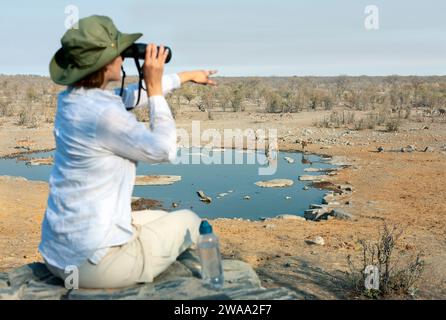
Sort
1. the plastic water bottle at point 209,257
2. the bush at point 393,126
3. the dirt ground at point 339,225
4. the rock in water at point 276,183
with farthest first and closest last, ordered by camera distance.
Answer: the bush at point 393,126, the rock in water at point 276,183, the dirt ground at point 339,225, the plastic water bottle at point 209,257

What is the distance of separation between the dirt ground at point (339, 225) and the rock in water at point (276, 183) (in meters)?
1.00

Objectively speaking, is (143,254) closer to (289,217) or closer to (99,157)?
(99,157)

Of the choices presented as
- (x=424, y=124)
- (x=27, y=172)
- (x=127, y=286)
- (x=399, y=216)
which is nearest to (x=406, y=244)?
(x=399, y=216)

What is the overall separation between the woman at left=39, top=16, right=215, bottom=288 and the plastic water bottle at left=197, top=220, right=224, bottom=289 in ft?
A: 0.73

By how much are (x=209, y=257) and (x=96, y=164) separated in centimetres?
74

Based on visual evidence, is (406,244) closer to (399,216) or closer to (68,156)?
(399,216)

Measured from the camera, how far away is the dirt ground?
5434 mm

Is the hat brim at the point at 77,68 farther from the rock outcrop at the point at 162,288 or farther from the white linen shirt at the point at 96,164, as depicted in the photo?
the rock outcrop at the point at 162,288

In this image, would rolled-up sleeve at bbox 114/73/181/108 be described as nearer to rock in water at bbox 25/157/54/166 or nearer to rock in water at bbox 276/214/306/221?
rock in water at bbox 276/214/306/221

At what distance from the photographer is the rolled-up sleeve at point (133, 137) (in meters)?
2.23

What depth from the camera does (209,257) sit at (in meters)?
2.66

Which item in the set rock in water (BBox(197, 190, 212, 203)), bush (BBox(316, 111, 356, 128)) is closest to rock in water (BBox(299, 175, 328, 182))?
rock in water (BBox(197, 190, 212, 203))

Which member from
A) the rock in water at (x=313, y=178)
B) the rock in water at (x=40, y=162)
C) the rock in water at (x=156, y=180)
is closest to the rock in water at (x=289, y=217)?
the rock in water at (x=313, y=178)
